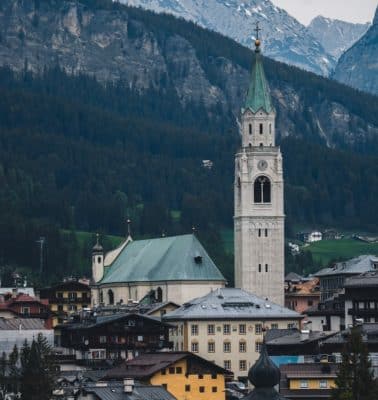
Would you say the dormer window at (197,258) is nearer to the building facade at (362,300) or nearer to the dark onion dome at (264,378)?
the building facade at (362,300)

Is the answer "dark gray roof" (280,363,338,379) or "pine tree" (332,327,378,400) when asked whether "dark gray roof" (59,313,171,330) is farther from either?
"pine tree" (332,327,378,400)

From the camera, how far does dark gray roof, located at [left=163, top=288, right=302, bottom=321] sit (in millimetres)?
173875

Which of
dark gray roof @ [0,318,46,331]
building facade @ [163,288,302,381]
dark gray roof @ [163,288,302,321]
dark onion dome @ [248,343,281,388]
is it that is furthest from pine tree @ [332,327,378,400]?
dark gray roof @ [163,288,302,321]

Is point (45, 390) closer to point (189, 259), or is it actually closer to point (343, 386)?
point (343, 386)

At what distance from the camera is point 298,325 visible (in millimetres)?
176750

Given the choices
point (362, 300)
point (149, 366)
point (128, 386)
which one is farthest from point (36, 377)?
point (362, 300)

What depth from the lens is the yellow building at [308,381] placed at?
4929 inches

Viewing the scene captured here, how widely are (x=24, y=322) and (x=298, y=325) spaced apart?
2179cm

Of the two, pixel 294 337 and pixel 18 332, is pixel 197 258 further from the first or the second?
pixel 294 337

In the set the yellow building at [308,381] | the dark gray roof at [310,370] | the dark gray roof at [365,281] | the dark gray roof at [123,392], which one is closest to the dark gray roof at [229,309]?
the dark gray roof at [365,281]

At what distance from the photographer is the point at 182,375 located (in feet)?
461

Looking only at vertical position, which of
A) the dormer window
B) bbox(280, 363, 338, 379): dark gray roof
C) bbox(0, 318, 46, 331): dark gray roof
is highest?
the dormer window

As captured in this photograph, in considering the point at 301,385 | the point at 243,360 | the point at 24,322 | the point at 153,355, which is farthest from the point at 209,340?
the point at 301,385

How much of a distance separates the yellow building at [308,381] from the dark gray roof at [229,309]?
4534 cm
